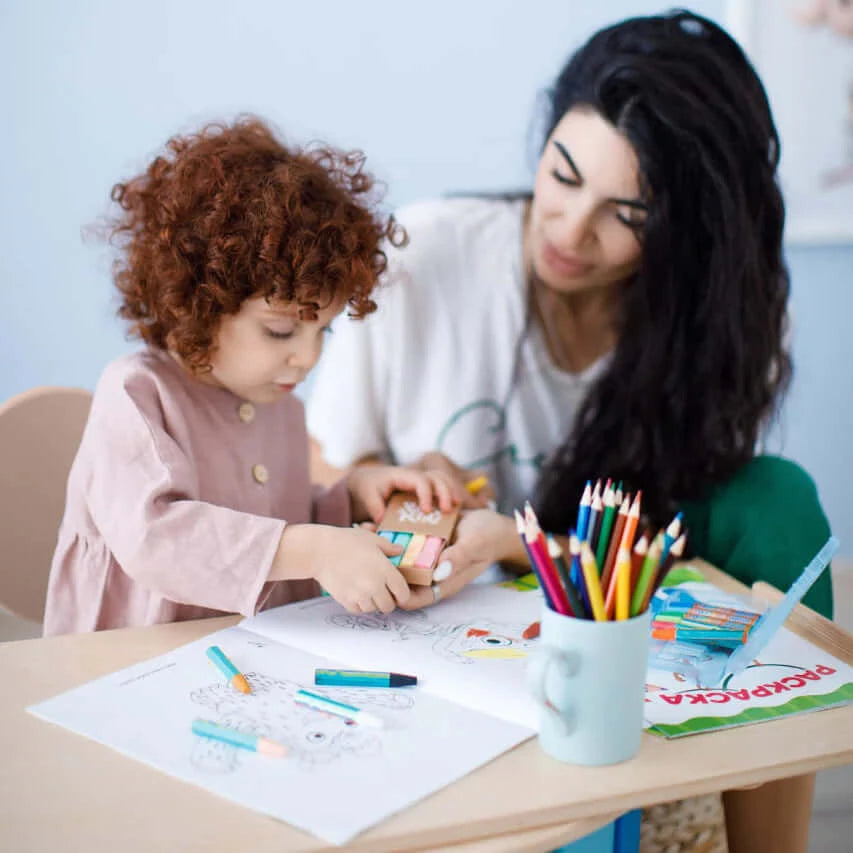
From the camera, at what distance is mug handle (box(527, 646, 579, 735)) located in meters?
0.54

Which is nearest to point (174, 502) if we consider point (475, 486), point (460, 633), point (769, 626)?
point (460, 633)

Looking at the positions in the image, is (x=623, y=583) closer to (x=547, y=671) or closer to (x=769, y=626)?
(x=547, y=671)

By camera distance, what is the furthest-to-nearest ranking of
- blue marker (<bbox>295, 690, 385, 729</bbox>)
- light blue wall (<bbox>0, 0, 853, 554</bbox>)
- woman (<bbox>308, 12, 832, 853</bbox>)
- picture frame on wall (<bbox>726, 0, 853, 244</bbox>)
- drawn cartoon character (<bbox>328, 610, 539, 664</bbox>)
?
1. picture frame on wall (<bbox>726, 0, 853, 244</bbox>)
2. light blue wall (<bbox>0, 0, 853, 554</bbox>)
3. woman (<bbox>308, 12, 832, 853</bbox>)
4. drawn cartoon character (<bbox>328, 610, 539, 664</bbox>)
5. blue marker (<bbox>295, 690, 385, 729</bbox>)

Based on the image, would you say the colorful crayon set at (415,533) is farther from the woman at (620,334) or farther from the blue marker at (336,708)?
Answer: the blue marker at (336,708)

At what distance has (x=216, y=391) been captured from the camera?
0.89 meters

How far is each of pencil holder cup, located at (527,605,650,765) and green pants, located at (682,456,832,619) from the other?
486 millimetres

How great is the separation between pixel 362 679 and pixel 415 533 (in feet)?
0.65

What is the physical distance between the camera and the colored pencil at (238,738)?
21.3 inches

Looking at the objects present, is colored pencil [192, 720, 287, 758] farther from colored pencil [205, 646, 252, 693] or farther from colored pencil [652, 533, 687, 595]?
colored pencil [652, 533, 687, 595]

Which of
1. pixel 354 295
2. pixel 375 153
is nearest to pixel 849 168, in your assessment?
pixel 375 153

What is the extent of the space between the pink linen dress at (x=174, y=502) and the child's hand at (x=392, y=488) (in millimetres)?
17

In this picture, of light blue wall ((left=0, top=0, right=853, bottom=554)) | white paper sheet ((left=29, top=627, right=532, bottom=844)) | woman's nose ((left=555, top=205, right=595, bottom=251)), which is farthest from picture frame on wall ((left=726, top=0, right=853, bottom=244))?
white paper sheet ((left=29, top=627, right=532, bottom=844))

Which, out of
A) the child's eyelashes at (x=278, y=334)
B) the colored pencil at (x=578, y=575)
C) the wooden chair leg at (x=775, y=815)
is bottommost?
Result: the wooden chair leg at (x=775, y=815)

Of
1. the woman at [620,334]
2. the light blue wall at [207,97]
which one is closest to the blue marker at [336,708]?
the woman at [620,334]
